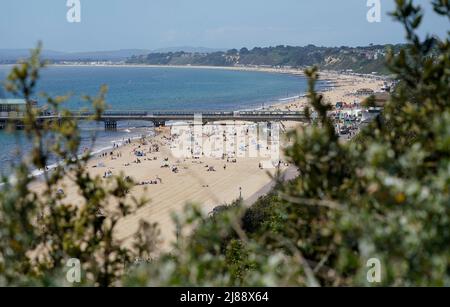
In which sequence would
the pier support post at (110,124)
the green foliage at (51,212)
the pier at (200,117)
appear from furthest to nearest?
the pier support post at (110,124)
the pier at (200,117)
the green foliage at (51,212)

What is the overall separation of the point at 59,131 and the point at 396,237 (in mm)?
2088

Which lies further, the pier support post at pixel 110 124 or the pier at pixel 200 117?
the pier support post at pixel 110 124

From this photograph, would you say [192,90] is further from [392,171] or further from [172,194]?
[392,171]

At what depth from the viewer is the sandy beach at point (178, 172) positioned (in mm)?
26406

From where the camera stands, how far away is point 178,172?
112 ft

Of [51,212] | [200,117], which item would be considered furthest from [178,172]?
[51,212]

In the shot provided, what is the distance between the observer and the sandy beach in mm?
26406

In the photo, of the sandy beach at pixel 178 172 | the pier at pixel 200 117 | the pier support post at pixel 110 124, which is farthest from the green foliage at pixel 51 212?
the pier support post at pixel 110 124

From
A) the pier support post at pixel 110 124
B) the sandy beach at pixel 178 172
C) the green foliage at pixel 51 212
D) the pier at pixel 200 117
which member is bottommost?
the sandy beach at pixel 178 172

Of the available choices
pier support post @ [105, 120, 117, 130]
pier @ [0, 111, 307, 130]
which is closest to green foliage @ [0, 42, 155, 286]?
pier @ [0, 111, 307, 130]

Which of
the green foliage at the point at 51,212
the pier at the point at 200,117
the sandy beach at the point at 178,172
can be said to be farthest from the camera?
the pier at the point at 200,117

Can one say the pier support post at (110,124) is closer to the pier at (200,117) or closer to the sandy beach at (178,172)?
the pier at (200,117)

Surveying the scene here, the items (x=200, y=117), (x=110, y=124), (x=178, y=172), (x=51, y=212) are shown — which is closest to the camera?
(x=51, y=212)

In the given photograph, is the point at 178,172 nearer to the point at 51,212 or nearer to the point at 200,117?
the point at 200,117
